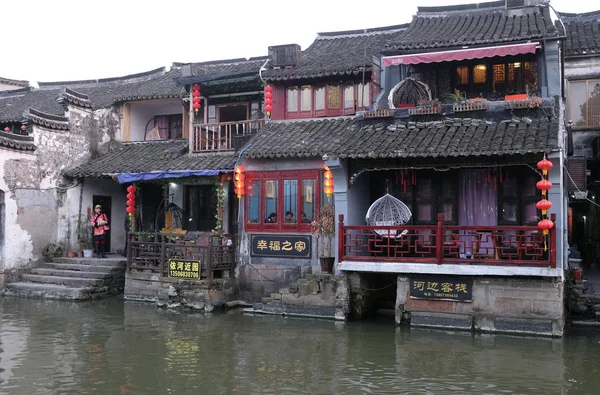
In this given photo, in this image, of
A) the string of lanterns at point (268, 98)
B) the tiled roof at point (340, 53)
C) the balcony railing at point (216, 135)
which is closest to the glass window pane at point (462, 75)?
the tiled roof at point (340, 53)

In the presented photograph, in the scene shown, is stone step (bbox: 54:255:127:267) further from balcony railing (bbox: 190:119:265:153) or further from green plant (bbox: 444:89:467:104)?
green plant (bbox: 444:89:467:104)

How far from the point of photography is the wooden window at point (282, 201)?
626 inches

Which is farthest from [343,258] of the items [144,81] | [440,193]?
[144,81]

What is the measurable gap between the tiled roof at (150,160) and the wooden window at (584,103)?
34.1 ft

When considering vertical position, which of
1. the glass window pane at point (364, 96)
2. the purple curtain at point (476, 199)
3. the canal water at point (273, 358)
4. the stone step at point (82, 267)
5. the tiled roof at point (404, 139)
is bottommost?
the canal water at point (273, 358)

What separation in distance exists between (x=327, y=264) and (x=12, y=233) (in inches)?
398

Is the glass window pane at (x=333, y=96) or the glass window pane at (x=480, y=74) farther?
the glass window pane at (x=333, y=96)

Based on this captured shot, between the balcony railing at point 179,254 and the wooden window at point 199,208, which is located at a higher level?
the wooden window at point 199,208

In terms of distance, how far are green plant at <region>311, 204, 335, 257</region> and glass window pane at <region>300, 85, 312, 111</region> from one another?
11.1 feet

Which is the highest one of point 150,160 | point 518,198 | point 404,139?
point 150,160

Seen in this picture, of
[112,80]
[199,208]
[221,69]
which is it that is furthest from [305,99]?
[112,80]

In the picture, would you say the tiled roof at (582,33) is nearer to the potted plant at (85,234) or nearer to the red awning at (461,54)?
the red awning at (461,54)

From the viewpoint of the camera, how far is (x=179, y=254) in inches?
661

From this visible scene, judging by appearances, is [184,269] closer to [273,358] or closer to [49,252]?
[49,252]
